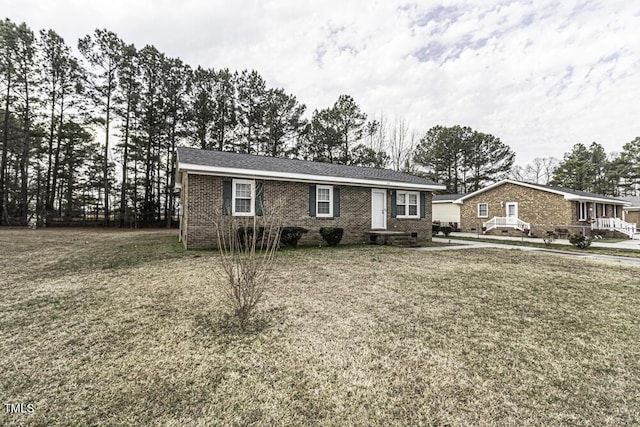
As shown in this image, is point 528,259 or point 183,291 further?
point 528,259

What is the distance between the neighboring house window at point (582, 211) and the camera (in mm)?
18077

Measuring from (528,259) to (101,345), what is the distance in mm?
10951

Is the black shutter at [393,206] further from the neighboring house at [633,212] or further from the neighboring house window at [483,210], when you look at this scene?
the neighboring house at [633,212]

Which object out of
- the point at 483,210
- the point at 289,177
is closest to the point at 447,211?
the point at 483,210

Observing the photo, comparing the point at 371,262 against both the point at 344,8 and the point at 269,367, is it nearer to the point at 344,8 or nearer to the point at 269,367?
the point at 269,367

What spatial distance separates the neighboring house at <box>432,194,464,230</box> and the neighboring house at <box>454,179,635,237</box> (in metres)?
1.35

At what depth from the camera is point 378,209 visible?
514 inches

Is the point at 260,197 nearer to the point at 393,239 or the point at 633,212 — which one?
the point at 393,239

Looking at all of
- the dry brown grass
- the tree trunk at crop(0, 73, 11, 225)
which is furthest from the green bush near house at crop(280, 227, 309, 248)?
the tree trunk at crop(0, 73, 11, 225)

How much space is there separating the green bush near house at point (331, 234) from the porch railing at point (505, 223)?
15.0 meters

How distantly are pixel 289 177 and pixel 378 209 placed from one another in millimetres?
4705

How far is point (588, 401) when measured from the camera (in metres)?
2.22

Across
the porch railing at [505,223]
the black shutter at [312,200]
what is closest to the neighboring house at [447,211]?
the porch railing at [505,223]

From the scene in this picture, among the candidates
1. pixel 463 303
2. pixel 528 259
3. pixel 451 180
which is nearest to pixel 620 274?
pixel 528 259
